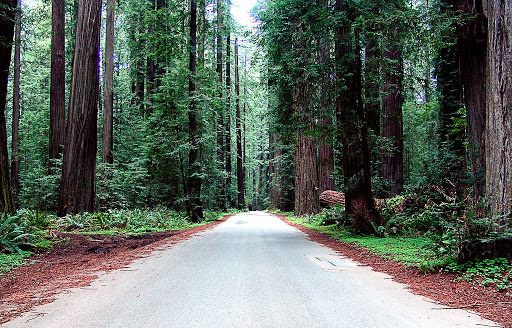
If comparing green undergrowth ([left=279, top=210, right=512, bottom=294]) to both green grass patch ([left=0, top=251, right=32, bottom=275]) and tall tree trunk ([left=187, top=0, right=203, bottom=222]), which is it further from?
tall tree trunk ([left=187, top=0, right=203, bottom=222])

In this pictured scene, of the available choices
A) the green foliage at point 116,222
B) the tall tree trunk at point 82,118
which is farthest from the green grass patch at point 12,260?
the tall tree trunk at point 82,118

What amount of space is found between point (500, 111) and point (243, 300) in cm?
453

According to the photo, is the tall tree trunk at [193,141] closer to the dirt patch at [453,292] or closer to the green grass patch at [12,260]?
the green grass patch at [12,260]

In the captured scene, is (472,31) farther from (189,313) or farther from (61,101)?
(61,101)

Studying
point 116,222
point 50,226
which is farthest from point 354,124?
point 50,226

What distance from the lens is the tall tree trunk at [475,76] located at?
814cm

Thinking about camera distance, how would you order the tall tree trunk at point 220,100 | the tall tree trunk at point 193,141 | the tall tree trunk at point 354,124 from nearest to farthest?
the tall tree trunk at point 354,124
the tall tree trunk at point 193,141
the tall tree trunk at point 220,100

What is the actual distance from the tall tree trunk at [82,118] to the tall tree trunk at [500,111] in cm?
1132

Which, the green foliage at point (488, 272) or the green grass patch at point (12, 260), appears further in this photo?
the green grass patch at point (12, 260)

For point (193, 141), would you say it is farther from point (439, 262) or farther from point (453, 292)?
point (453, 292)

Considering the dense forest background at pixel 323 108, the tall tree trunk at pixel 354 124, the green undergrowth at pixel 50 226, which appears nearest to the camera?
the green undergrowth at pixel 50 226

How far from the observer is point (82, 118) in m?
11.9

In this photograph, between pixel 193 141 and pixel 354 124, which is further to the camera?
→ pixel 193 141

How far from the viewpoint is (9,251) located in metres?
6.62
